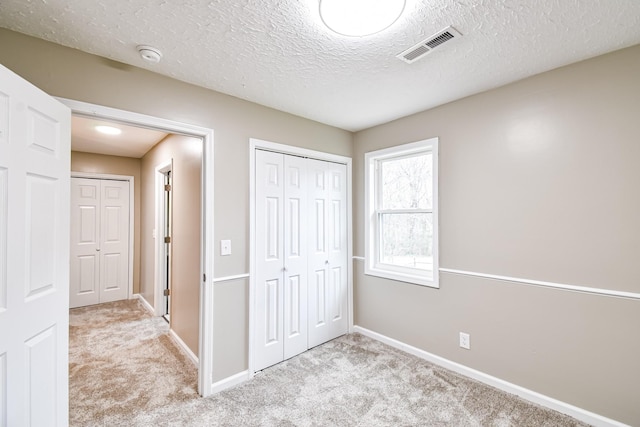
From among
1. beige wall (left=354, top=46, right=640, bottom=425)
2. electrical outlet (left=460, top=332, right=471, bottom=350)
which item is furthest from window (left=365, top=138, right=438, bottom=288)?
electrical outlet (left=460, top=332, right=471, bottom=350)

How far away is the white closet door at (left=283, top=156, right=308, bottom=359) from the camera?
9.21ft

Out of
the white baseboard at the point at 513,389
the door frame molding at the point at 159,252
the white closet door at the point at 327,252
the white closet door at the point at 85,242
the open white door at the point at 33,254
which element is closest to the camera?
Result: the open white door at the point at 33,254

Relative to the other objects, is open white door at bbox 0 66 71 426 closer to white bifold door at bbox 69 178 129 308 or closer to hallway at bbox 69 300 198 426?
hallway at bbox 69 300 198 426

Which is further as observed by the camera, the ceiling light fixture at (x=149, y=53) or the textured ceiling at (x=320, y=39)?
the ceiling light fixture at (x=149, y=53)

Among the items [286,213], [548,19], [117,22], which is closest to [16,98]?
[117,22]

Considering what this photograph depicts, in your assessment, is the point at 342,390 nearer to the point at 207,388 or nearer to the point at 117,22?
the point at 207,388

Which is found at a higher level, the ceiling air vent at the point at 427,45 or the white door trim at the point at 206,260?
the ceiling air vent at the point at 427,45

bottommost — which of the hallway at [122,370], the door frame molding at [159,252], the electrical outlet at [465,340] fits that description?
the hallway at [122,370]

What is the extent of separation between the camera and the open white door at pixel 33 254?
1203 millimetres

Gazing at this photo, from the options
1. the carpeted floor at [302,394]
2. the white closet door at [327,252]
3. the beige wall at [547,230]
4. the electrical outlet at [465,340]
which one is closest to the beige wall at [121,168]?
the carpeted floor at [302,394]

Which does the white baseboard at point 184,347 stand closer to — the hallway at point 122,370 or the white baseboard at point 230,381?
the hallway at point 122,370

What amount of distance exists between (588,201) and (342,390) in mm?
2223

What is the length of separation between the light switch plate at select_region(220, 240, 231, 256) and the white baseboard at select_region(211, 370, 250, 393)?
1.03 m

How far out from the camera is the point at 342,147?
337cm
